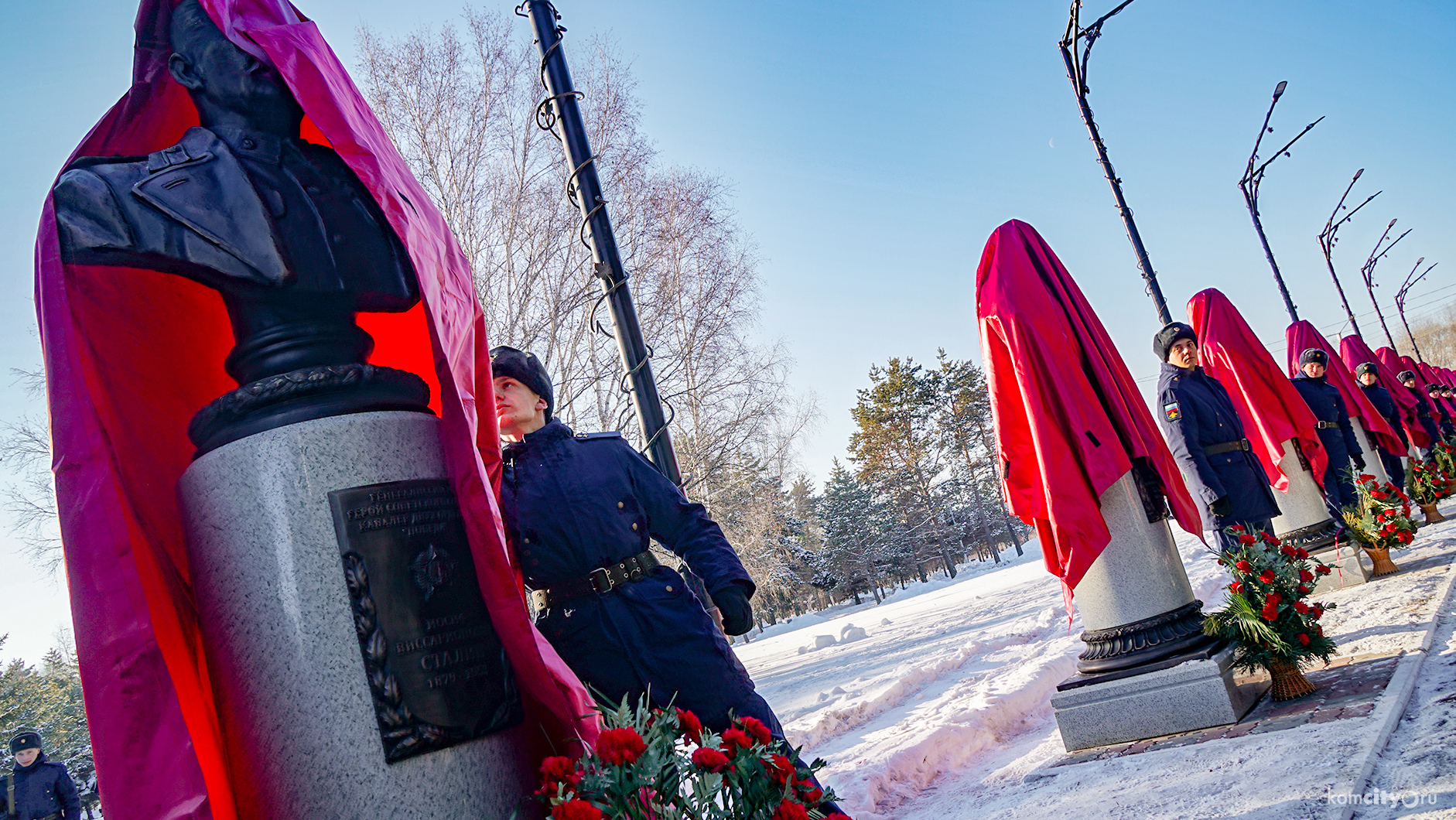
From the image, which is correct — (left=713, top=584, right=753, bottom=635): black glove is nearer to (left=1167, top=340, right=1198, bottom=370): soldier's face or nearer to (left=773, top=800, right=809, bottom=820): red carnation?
(left=773, top=800, right=809, bottom=820): red carnation

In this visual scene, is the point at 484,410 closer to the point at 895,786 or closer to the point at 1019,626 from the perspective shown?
the point at 895,786

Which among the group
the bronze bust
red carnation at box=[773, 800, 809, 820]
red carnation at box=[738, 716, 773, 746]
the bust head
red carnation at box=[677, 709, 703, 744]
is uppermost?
the bust head

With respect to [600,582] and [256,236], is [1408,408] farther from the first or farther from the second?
[256,236]

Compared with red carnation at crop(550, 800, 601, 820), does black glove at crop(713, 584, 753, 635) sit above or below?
above

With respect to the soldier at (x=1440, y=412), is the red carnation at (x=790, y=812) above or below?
above

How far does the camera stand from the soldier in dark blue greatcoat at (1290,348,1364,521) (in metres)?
8.64

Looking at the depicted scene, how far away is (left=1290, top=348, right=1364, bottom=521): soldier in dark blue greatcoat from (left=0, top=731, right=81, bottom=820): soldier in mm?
13582

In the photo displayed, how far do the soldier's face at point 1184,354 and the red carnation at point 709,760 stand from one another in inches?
228

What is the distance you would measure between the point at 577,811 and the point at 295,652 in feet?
2.48

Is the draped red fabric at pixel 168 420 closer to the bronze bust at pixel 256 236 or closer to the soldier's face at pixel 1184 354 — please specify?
the bronze bust at pixel 256 236

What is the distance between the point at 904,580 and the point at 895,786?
55.6 metres

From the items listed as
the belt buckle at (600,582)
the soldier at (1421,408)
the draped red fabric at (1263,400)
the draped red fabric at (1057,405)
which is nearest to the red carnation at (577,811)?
the belt buckle at (600,582)

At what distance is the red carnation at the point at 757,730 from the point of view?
2.06 metres

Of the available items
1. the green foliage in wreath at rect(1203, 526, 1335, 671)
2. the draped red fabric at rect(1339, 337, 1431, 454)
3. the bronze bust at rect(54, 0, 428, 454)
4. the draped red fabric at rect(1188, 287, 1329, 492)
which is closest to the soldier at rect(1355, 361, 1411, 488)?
the draped red fabric at rect(1339, 337, 1431, 454)
